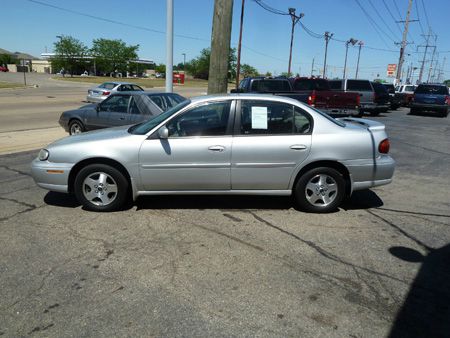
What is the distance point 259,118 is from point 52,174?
8.92 ft

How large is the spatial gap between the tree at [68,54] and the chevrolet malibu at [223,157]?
10130 centimetres

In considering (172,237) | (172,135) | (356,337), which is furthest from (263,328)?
(172,135)

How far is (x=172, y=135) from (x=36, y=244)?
1.97m

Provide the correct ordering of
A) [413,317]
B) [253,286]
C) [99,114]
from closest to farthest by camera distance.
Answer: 1. [413,317]
2. [253,286]
3. [99,114]

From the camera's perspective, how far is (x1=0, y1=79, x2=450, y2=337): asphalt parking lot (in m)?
2.94

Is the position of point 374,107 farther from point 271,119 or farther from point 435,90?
point 271,119

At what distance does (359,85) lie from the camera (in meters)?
21.2

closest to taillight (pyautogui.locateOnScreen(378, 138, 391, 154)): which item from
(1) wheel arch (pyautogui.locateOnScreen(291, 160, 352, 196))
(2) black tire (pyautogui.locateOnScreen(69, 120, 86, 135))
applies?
(1) wheel arch (pyautogui.locateOnScreen(291, 160, 352, 196))

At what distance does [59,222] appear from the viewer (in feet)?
15.9

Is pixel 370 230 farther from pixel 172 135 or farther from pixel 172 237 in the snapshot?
pixel 172 135

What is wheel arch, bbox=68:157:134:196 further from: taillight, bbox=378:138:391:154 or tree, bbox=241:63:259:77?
tree, bbox=241:63:259:77

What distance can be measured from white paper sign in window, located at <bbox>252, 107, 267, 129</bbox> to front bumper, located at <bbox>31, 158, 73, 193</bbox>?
2.37m

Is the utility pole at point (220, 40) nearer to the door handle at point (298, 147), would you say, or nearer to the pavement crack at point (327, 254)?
the door handle at point (298, 147)

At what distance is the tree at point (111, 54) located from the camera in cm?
10394
